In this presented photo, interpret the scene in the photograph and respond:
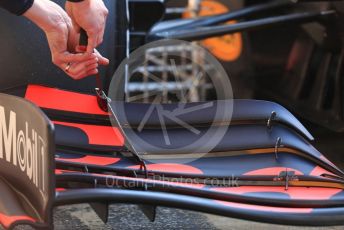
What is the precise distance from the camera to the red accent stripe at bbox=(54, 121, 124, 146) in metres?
1.27

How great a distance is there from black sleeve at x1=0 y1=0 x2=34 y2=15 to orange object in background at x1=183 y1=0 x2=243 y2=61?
144 centimetres

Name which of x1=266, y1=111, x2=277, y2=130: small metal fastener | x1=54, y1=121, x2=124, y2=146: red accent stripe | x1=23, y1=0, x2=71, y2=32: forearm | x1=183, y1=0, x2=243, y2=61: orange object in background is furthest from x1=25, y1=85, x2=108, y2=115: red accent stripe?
x1=183, y1=0, x2=243, y2=61: orange object in background

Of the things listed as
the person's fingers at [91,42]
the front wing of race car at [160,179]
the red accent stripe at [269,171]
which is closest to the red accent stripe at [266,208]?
the front wing of race car at [160,179]

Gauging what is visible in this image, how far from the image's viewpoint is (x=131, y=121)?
1350 mm

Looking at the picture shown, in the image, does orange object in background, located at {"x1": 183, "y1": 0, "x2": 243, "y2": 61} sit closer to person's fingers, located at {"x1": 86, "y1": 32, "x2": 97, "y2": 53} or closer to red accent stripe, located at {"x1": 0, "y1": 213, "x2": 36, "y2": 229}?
person's fingers, located at {"x1": 86, "y1": 32, "x2": 97, "y2": 53}

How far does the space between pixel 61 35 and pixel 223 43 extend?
57.5 inches

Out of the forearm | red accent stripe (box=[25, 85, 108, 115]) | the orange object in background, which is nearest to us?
the forearm

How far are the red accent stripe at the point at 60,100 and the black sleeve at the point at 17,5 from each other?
11.8 inches

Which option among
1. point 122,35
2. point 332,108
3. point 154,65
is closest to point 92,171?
point 122,35

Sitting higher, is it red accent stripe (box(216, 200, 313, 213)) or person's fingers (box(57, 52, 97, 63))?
person's fingers (box(57, 52, 97, 63))

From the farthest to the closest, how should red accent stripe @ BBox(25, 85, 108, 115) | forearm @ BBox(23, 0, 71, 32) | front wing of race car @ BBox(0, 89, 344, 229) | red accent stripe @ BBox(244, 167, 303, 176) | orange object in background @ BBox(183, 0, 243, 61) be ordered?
orange object in background @ BBox(183, 0, 243, 61), red accent stripe @ BBox(25, 85, 108, 115), red accent stripe @ BBox(244, 167, 303, 176), forearm @ BBox(23, 0, 71, 32), front wing of race car @ BBox(0, 89, 344, 229)

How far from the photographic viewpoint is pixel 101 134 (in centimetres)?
130

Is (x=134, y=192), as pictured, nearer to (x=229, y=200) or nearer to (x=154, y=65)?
(x=229, y=200)

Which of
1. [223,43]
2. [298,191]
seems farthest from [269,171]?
[223,43]
